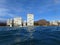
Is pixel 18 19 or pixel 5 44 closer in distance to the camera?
pixel 5 44

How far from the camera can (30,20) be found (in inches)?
6029

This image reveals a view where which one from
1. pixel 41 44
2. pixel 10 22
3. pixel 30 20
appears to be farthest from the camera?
pixel 10 22

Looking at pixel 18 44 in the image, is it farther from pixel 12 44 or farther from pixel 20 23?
pixel 20 23

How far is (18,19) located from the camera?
17950cm

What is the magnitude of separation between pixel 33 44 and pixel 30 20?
13631 centimetres

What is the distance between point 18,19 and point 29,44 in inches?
6426

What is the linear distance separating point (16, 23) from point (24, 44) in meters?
163

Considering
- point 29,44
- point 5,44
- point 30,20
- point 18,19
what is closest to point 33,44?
point 29,44

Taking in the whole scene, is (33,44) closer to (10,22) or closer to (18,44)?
(18,44)

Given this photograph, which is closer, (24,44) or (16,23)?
(24,44)

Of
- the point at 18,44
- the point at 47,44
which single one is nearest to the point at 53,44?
Result: the point at 47,44

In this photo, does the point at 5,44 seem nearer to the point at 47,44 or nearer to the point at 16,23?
the point at 47,44

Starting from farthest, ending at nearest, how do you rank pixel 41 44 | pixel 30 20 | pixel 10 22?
pixel 10 22
pixel 30 20
pixel 41 44

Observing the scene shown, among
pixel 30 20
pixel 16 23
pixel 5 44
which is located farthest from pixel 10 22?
pixel 5 44
